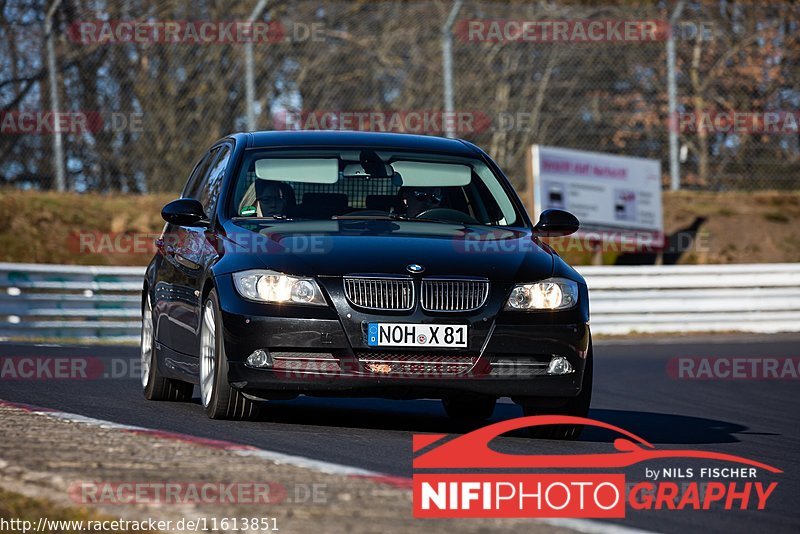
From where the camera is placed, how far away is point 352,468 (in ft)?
18.9

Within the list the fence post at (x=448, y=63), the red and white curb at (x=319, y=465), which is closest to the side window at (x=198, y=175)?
the red and white curb at (x=319, y=465)

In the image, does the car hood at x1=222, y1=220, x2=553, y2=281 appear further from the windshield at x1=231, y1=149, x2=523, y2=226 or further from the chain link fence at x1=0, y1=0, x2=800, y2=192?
the chain link fence at x1=0, y1=0, x2=800, y2=192

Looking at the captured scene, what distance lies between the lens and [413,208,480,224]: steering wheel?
888 cm

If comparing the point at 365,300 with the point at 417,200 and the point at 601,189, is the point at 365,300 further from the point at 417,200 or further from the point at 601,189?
the point at 601,189

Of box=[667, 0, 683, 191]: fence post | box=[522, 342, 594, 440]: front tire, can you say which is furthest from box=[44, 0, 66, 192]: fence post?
box=[522, 342, 594, 440]: front tire

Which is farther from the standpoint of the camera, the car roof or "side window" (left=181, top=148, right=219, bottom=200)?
"side window" (left=181, top=148, right=219, bottom=200)

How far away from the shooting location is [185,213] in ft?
28.5

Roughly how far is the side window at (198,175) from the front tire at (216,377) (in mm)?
1972

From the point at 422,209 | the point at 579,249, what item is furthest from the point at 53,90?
the point at 422,209

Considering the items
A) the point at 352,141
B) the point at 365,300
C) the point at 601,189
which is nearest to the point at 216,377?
the point at 365,300

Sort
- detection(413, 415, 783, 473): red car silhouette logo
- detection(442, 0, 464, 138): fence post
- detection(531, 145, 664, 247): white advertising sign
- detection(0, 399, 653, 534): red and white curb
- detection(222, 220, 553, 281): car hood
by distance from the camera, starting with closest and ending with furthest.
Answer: detection(0, 399, 653, 534): red and white curb, detection(413, 415, 783, 473): red car silhouette logo, detection(222, 220, 553, 281): car hood, detection(442, 0, 464, 138): fence post, detection(531, 145, 664, 247): white advertising sign

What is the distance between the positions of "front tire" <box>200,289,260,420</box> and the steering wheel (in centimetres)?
142

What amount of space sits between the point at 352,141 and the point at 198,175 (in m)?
1.39

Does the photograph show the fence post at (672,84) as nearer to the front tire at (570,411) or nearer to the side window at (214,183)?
the side window at (214,183)
